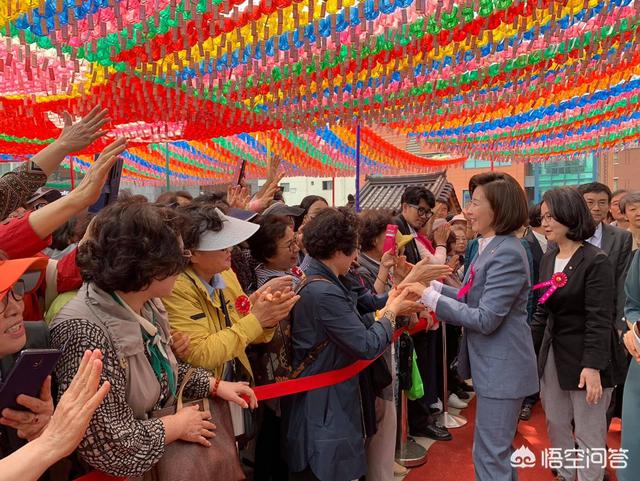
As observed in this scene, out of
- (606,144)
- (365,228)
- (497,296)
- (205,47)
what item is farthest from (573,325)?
(606,144)

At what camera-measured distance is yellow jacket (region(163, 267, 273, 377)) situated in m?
1.86

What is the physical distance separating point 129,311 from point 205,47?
2.46 m

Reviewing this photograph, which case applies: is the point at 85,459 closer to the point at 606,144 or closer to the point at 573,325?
the point at 573,325

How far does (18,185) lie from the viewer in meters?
1.87

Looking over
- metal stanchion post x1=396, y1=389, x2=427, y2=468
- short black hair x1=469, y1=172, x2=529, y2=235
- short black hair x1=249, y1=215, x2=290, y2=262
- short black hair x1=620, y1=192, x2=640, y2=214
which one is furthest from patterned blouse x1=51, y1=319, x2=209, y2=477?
short black hair x1=620, y1=192, x2=640, y2=214

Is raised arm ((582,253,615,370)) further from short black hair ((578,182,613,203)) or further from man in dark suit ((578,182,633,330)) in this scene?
short black hair ((578,182,613,203))

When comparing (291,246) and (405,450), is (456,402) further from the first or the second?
(291,246)

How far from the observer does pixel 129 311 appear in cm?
150

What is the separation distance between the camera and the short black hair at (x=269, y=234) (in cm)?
266

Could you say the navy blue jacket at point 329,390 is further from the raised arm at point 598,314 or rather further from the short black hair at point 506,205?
the raised arm at point 598,314

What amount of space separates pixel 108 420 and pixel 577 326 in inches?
89.6

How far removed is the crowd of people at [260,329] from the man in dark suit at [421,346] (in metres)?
0.48

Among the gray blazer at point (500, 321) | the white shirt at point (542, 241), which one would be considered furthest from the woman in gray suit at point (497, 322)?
the white shirt at point (542, 241)

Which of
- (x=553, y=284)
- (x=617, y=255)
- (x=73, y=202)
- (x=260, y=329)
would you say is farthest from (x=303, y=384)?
(x=617, y=255)
